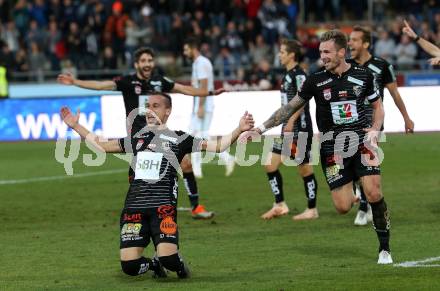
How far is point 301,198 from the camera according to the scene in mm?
16844

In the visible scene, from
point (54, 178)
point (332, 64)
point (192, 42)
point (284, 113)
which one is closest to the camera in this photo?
point (332, 64)

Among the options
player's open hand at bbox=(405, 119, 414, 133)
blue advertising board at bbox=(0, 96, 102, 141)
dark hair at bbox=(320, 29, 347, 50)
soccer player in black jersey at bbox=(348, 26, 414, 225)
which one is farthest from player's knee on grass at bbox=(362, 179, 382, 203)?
blue advertising board at bbox=(0, 96, 102, 141)

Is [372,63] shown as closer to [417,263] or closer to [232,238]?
[232,238]

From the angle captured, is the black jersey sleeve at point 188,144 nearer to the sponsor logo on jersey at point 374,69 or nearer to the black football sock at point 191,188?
the sponsor logo on jersey at point 374,69

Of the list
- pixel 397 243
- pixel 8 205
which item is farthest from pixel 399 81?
pixel 397 243

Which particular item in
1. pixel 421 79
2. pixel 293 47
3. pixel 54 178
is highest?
pixel 293 47

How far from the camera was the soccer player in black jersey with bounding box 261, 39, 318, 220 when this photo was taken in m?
14.6

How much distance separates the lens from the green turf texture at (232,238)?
10.1 metres

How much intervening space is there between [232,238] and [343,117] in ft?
8.24

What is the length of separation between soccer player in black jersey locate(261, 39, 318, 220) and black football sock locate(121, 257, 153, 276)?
4.69 m

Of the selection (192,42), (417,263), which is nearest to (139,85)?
(192,42)

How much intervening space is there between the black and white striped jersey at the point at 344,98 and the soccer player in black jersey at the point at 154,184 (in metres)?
1.32

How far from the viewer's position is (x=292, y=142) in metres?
14.9

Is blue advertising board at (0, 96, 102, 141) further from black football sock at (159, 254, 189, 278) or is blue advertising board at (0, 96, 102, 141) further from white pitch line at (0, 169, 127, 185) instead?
→ black football sock at (159, 254, 189, 278)
